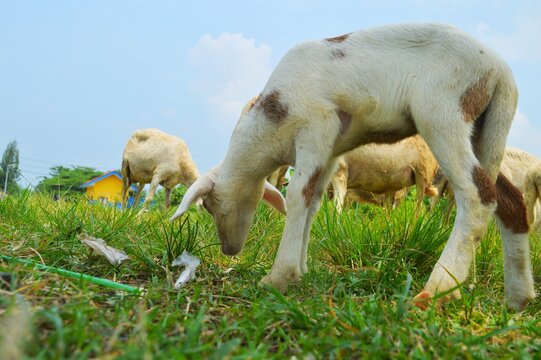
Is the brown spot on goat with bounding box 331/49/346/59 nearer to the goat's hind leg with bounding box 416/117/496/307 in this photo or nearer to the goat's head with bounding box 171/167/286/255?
the goat's hind leg with bounding box 416/117/496/307

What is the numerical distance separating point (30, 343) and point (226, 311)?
113 centimetres

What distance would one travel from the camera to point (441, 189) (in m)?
10.6

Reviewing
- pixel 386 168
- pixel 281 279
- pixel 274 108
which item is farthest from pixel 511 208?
pixel 386 168

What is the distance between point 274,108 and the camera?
11.6ft

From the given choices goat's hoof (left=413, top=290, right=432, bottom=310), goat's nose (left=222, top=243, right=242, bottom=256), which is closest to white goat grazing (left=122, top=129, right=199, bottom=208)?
goat's nose (left=222, top=243, right=242, bottom=256)

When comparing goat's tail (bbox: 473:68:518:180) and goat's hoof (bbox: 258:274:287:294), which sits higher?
goat's tail (bbox: 473:68:518:180)

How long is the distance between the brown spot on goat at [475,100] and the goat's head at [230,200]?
1631 mm

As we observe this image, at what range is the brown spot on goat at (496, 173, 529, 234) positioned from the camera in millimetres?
3508

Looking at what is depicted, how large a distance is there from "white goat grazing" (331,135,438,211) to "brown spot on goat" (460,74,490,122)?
653 centimetres

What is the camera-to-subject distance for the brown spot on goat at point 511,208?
11.5 feet

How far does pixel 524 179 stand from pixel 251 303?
1057 cm

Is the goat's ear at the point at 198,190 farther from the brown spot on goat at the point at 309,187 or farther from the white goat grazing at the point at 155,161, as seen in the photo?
the white goat grazing at the point at 155,161

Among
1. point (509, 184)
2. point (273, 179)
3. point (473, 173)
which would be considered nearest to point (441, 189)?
point (273, 179)

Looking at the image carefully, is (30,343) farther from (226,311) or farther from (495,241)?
(495,241)
